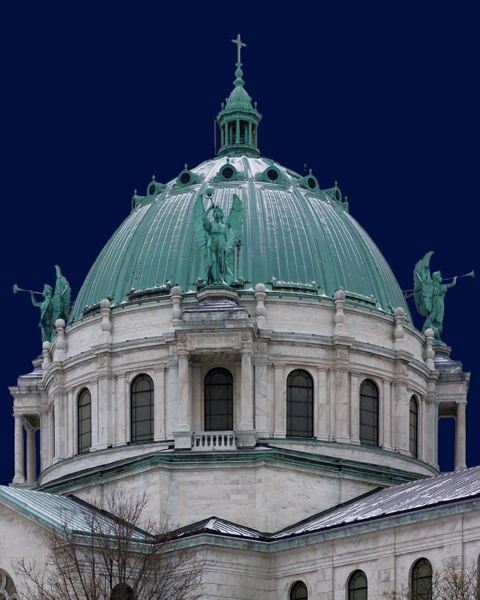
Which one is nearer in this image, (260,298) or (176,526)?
(176,526)

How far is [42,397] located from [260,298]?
13.6 metres

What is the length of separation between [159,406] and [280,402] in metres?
5.32

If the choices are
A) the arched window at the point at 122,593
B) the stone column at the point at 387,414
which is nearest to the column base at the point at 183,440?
the arched window at the point at 122,593

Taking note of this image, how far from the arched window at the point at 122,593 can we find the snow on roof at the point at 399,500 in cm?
744

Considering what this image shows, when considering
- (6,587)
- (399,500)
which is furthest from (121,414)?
(399,500)

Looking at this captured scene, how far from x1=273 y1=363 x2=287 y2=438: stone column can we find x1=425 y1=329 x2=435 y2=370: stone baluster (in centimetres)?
926

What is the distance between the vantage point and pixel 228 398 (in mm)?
85375

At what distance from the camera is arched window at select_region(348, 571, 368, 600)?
73.9 m

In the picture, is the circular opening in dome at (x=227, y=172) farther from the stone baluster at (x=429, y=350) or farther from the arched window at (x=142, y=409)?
the stone baluster at (x=429, y=350)

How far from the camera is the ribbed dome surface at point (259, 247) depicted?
8838cm

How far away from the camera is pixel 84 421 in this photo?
88875 millimetres

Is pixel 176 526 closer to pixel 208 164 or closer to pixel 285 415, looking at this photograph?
pixel 285 415

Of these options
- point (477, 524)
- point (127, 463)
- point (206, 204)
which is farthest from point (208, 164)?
point (477, 524)

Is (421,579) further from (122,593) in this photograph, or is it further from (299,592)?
(122,593)
